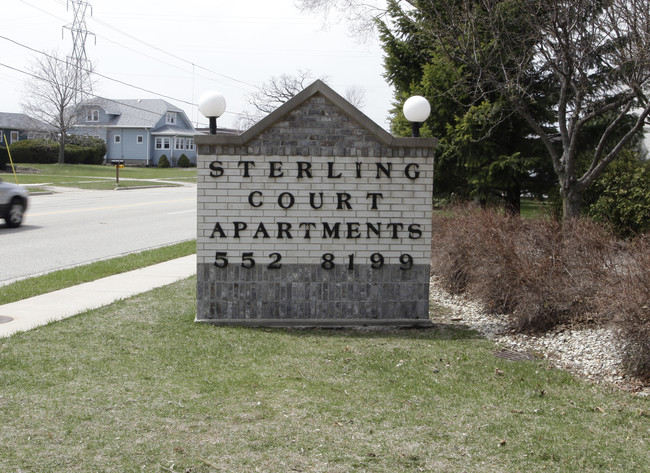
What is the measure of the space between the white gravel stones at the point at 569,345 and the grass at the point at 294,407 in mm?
276

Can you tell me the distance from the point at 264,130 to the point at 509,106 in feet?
30.3

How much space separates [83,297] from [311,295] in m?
3.27

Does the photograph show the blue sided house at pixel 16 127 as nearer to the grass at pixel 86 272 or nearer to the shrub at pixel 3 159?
the shrub at pixel 3 159

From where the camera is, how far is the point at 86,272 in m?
11.1

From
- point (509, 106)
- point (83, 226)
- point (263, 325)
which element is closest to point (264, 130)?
point (263, 325)

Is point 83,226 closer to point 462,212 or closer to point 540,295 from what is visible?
point 462,212

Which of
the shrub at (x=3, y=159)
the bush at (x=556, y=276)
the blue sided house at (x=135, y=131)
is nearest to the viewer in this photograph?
the bush at (x=556, y=276)

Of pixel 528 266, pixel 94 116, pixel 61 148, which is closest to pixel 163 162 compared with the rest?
pixel 94 116

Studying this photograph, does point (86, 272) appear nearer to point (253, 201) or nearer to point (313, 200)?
point (253, 201)

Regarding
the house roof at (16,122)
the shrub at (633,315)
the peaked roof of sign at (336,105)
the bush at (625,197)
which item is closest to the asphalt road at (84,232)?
the peaked roof of sign at (336,105)

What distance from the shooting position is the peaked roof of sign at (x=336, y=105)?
759cm

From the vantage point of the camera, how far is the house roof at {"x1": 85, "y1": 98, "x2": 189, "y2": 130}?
72438 millimetres

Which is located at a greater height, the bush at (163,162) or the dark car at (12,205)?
the bush at (163,162)

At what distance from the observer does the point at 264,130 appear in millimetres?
7730
